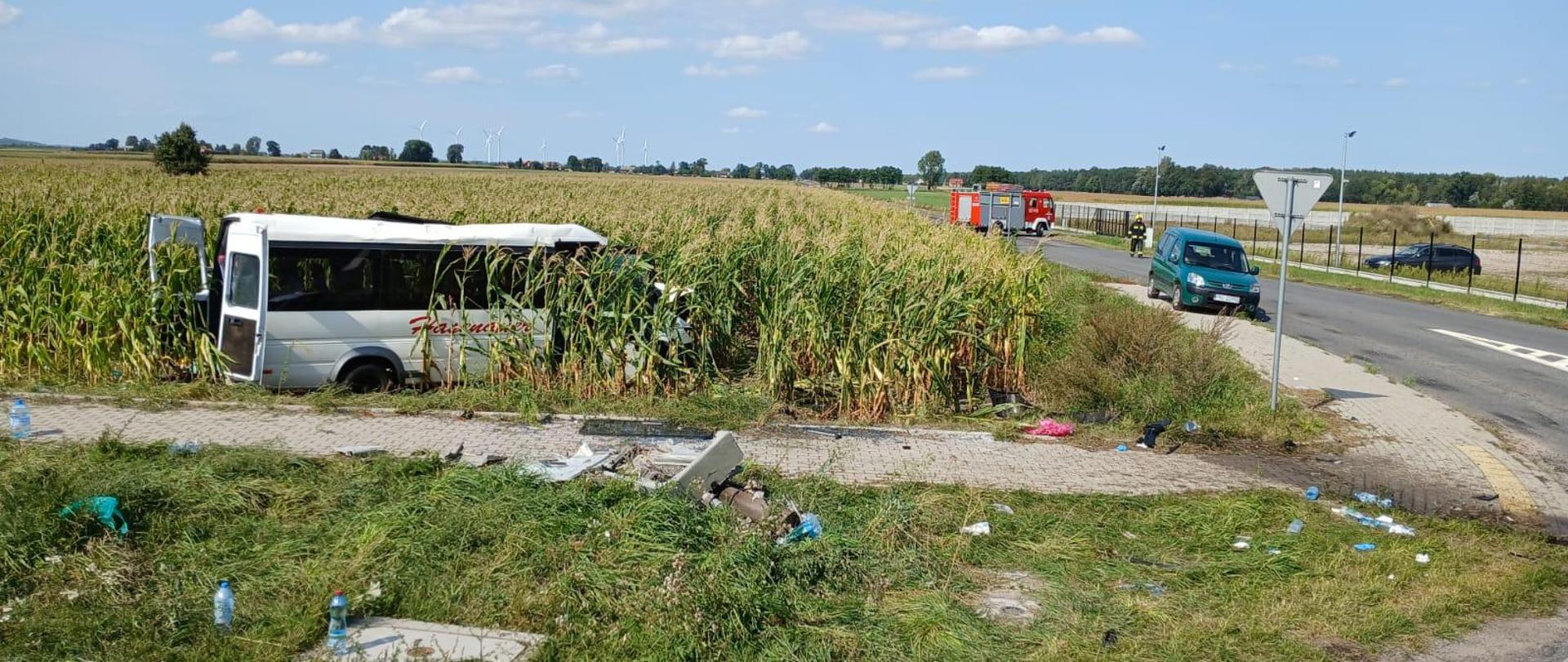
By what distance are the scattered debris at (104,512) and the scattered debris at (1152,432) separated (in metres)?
8.34

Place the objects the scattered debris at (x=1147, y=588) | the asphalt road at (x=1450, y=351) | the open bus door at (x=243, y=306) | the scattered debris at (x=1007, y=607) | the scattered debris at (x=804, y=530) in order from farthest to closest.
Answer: the asphalt road at (x=1450, y=351) < the open bus door at (x=243, y=306) < the scattered debris at (x=804, y=530) < the scattered debris at (x=1147, y=588) < the scattered debris at (x=1007, y=607)

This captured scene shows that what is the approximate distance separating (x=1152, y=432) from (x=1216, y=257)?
578 inches

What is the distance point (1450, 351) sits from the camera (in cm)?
1884

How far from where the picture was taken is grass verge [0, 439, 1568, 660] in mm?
5785

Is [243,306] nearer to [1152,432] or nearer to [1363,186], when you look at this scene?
[1152,432]

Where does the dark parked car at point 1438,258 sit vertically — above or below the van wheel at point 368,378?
above

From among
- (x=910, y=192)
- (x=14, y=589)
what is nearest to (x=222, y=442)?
(x=14, y=589)

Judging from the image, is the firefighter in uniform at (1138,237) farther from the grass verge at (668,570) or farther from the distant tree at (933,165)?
the distant tree at (933,165)

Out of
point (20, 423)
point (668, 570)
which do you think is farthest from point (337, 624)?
point (20, 423)

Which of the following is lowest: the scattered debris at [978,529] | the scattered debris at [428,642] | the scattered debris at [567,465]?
the scattered debris at [428,642]

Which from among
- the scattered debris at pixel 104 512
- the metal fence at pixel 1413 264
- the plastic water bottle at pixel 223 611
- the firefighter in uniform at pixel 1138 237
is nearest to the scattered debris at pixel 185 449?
the scattered debris at pixel 104 512

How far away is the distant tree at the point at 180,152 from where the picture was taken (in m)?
51.7

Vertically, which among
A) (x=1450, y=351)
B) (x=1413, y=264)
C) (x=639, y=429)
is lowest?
(x=639, y=429)

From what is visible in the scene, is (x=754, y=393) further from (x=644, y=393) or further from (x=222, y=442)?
(x=222, y=442)
